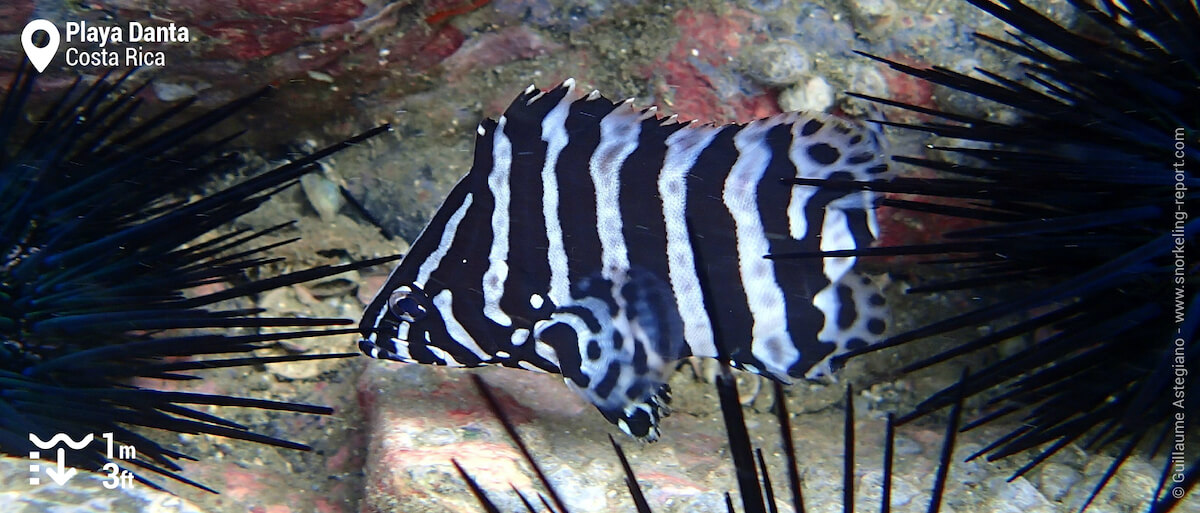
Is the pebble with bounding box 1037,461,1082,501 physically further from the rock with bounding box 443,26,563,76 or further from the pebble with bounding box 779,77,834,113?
the rock with bounding box 443,26,563,76

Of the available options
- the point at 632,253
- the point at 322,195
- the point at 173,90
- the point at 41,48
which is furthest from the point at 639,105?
the point at 41,48

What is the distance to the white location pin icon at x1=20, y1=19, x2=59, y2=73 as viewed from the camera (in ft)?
8.95

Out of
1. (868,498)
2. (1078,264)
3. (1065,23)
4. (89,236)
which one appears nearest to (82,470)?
(89,236)

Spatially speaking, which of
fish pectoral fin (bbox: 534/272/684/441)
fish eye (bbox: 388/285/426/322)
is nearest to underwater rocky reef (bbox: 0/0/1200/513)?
fish pectoral fin (bbox: 534/272/684/441)

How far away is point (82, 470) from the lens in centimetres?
222

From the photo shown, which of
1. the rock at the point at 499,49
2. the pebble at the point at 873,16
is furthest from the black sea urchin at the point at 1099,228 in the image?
the rock at the point at 499,49

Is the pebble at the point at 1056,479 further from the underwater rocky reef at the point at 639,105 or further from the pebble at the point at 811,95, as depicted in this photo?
the pebble at the point at 811,95

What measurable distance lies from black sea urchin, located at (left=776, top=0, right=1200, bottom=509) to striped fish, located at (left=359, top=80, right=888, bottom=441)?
1.34ft

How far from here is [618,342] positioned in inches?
104

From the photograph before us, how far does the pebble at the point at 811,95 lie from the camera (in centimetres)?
313

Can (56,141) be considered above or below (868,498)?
above

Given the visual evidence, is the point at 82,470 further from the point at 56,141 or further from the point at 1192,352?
the point at 1192,352

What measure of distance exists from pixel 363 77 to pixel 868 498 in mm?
2680

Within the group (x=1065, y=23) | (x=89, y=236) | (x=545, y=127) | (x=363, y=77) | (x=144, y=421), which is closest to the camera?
(x=144, y=421)
